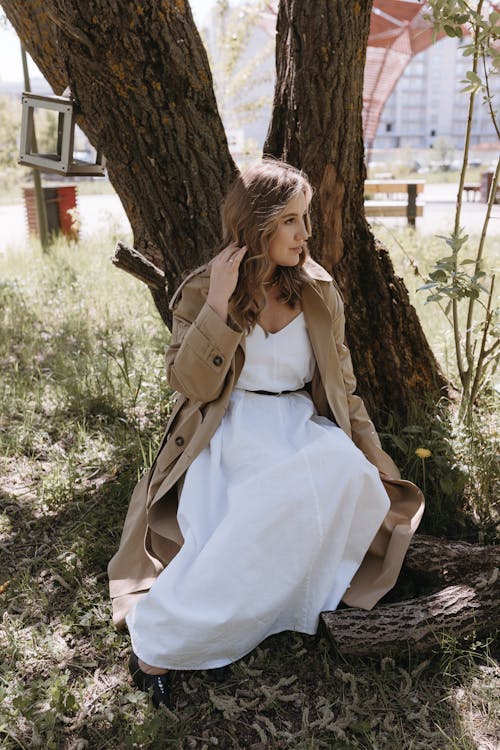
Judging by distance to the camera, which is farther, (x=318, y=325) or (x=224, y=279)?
(x=318, y=325)

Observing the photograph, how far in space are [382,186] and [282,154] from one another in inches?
332

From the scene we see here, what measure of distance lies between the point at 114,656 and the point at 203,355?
109 cm

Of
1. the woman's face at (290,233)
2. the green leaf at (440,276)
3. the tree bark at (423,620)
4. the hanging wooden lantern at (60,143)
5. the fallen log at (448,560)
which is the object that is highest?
the hanging wooden lantern at (60,143)

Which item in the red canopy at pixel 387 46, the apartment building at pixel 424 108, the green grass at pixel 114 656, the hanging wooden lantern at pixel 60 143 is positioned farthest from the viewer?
the apartment building at pixel 424 108

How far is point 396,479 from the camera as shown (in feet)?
9.07

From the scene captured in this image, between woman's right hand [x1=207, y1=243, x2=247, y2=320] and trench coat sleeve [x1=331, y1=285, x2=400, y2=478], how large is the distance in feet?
1.56

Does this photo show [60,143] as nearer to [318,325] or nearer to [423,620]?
[318,325]

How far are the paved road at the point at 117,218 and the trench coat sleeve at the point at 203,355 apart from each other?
542 cm

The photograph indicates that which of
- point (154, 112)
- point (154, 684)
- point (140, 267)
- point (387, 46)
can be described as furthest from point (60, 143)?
point (387, 46)

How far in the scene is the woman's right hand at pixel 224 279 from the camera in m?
2.44

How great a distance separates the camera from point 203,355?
2.46 metres

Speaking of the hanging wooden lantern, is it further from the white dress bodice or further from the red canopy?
the red canopy

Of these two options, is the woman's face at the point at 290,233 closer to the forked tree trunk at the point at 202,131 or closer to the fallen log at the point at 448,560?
the forked tree trunk at the point at 202,131

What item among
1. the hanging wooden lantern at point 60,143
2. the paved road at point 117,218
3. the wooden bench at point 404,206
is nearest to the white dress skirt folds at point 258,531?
the hanging wooden lantern at point 60,143
